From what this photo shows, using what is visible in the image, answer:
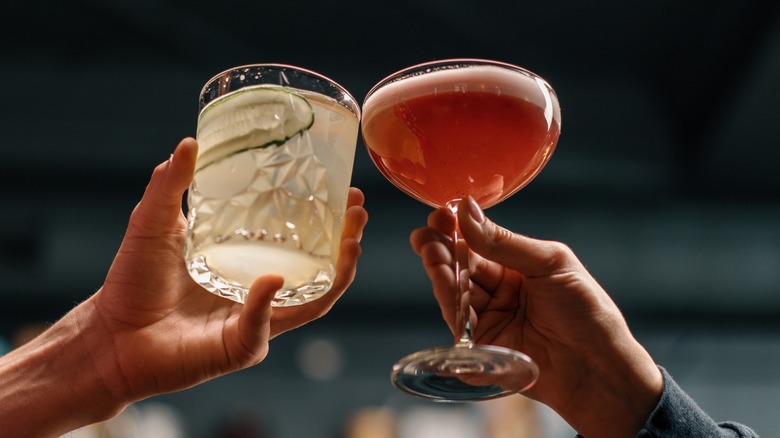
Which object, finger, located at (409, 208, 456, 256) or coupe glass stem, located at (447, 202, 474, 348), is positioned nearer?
coupe glass stem, located at (447, 202, 474, 348)

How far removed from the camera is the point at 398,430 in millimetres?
4930

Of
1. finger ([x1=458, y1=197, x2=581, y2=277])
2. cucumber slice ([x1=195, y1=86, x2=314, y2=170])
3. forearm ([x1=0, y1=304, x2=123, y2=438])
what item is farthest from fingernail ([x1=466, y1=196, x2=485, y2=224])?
forearm ([x1=0, y1=304, x2=123, y2=438])

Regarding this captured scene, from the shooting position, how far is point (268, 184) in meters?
1.13

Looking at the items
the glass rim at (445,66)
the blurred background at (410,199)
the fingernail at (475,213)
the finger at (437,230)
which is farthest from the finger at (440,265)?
the blurred background at (410,199)

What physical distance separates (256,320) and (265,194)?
0.22 metres

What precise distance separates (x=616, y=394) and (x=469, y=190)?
1.58 ft

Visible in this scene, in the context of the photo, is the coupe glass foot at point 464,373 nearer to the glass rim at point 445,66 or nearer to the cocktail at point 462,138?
the cocktail at point 462,138

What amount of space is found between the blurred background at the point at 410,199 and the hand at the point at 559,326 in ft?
7.76

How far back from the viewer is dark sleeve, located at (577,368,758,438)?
4.66 feet

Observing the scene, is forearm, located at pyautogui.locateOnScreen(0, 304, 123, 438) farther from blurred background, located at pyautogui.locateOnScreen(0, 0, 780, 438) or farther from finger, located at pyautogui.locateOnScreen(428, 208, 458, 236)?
blurred background, located at pyautogui.locateOnScreen(0, 0, 780, 438)

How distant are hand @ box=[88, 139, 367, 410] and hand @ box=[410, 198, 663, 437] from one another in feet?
0.81

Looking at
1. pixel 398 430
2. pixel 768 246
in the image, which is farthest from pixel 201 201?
pixel 768 246

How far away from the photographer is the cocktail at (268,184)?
1132 mm

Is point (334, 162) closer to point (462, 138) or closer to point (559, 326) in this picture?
point (462, 138)
